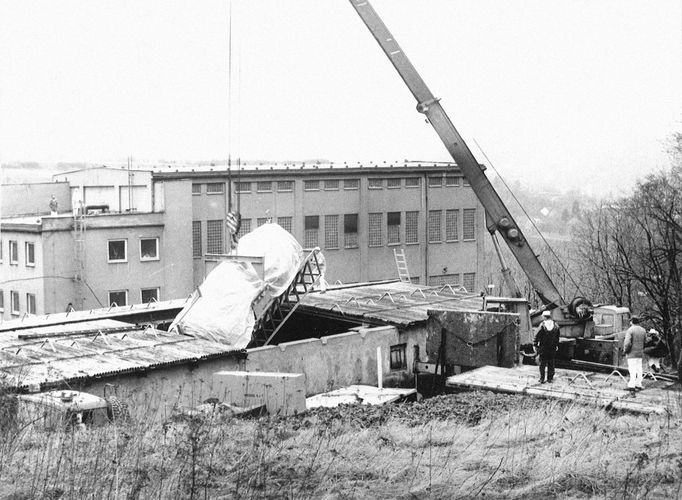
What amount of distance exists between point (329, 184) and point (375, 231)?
4.71 meters

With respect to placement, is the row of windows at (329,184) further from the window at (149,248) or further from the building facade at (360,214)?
the window at (149,248)

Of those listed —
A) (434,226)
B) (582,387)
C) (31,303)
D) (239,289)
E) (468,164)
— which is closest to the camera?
(582,387)

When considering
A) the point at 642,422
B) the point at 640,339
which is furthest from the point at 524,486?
the point at 640,339

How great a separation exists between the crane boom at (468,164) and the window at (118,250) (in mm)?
29041

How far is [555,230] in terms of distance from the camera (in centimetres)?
14112

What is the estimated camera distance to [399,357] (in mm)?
28000

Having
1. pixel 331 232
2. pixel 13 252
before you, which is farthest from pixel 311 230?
pixel 13 252

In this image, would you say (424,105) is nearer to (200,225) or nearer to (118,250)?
(118,250)

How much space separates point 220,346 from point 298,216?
39.7 metres

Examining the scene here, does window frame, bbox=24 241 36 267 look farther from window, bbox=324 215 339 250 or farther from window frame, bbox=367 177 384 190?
window frame, bbox=367 177 384 190

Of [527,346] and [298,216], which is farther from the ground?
[298,216]

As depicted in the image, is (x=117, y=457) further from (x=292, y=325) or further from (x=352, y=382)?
(x=292, y=325)

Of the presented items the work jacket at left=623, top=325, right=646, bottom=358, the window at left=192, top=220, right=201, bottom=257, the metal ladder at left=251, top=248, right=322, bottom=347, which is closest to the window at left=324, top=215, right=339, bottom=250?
the window at left=192, top=220, right=201, bottom=257

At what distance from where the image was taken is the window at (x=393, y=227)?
66.6 metres
